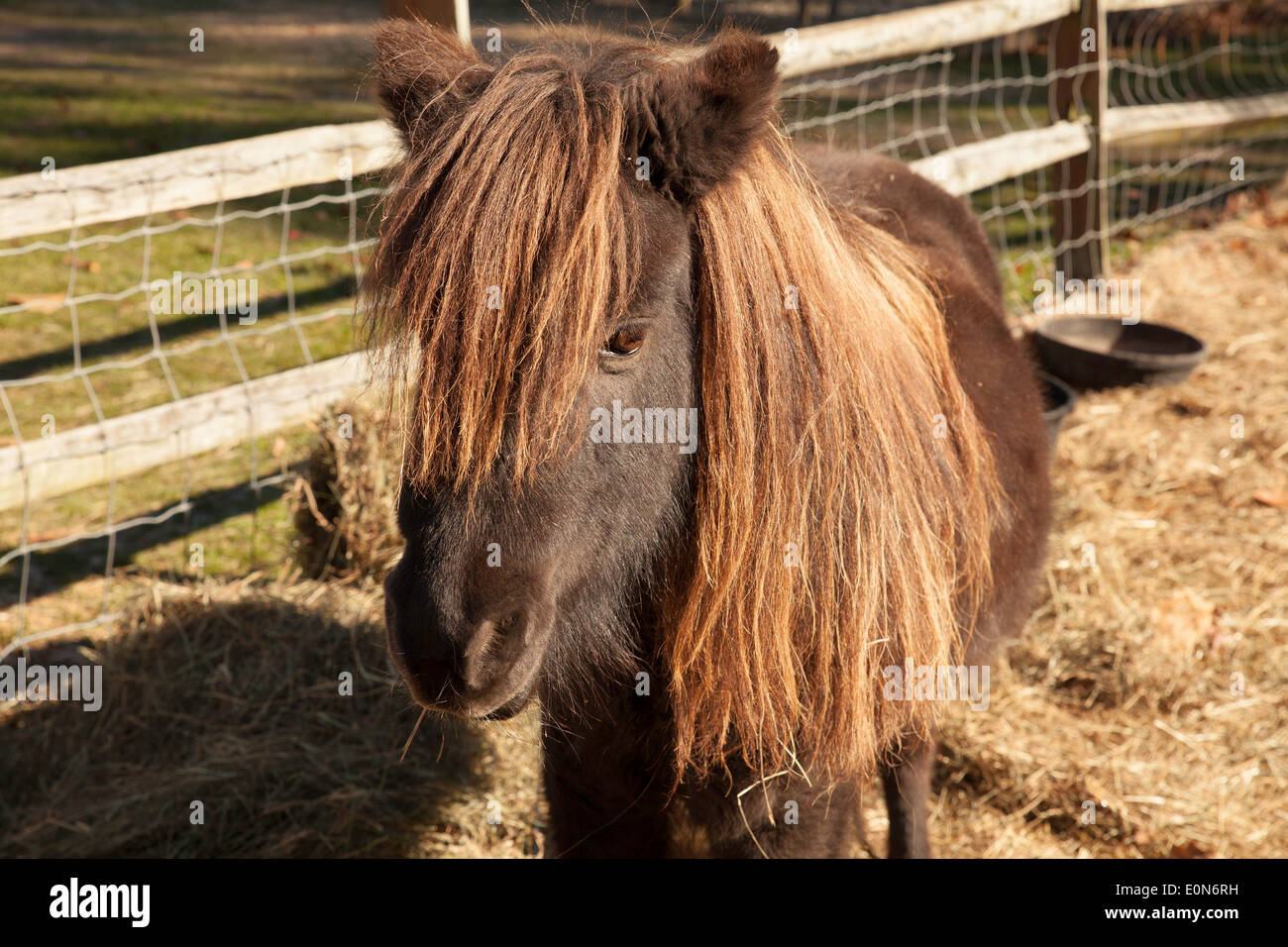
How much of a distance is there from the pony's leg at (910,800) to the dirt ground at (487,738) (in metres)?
0.32

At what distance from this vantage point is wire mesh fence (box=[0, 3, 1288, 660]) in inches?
148

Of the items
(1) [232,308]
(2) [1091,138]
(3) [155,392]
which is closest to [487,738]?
(3) [155,392]

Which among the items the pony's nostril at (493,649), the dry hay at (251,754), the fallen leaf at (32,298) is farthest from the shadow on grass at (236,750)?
the fallen leaf at (32,298)

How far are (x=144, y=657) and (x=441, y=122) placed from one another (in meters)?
2.43

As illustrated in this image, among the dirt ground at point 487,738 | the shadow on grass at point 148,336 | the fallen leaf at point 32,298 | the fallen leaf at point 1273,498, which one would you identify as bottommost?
the dirt ground at point 487,738

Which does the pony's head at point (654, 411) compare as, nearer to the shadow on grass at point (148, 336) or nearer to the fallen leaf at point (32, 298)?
the shadow on grass at point (148, 336)

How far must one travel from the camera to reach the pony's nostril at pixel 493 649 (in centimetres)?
157

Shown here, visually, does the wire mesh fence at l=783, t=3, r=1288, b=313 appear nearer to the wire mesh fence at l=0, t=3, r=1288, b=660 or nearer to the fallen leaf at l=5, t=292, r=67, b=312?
the wire mesh fence at l=0, t=3, r=1288, b=660

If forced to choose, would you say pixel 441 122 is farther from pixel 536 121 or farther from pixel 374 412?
pixel 374 412

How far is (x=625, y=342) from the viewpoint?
1659 mm

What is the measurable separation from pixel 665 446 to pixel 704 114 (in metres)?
0.54

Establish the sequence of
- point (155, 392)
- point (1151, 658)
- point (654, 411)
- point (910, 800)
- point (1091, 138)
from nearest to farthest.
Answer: point (654, 411) < point (910, 800) < point (1151, 658) < point (155, 392) < point (1091, 138)

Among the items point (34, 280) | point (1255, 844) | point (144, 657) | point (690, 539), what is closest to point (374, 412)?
point (144, 657)

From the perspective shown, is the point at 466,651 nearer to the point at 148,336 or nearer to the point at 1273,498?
the point at 1273,498
